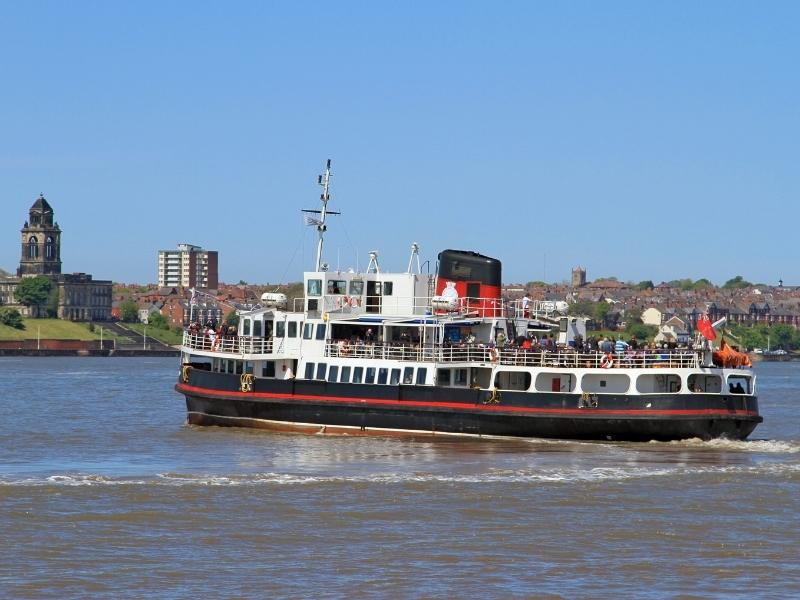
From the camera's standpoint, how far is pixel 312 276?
51.7 m

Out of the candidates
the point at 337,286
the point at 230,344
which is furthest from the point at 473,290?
the point at 230,344

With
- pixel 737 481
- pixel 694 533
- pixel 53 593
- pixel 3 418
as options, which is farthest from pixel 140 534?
pixel 3 418

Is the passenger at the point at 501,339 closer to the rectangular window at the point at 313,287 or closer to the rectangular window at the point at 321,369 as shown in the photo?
the rectangular window at the point at 321,369

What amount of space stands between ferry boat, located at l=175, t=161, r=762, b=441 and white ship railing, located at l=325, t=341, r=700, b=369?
0.05 meters

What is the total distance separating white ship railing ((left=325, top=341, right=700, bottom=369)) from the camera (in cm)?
4447

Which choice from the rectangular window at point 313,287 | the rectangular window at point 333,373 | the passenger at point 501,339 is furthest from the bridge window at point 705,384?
the rectangular window at point 313,287

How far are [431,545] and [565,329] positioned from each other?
25.1 meters

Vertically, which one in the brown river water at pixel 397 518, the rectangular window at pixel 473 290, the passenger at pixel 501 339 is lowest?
the brown river water at pixel 397 518

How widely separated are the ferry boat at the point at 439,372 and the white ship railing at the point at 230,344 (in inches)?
1.9

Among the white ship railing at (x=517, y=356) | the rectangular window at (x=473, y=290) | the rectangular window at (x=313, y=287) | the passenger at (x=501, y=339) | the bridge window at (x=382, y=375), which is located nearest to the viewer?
the white ship railing at (x=517, y=356)

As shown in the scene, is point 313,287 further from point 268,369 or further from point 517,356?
point 517,356

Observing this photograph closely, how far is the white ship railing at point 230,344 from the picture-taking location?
51.3 m

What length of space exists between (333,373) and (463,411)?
478 centimetres

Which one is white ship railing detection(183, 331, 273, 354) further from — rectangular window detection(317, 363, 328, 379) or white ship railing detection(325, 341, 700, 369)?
white ship railing detection(325, 341, 700, 369)
